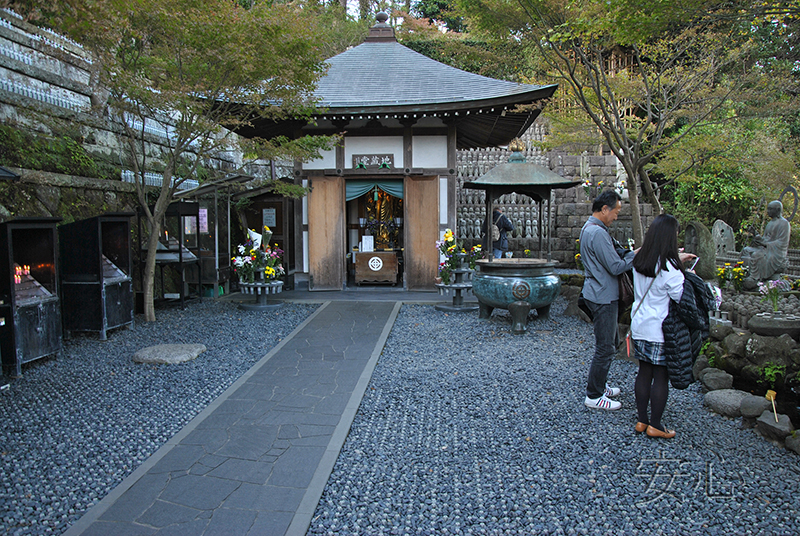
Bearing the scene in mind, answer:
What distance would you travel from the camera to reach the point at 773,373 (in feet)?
15.3

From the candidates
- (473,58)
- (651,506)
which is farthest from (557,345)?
(473,58)

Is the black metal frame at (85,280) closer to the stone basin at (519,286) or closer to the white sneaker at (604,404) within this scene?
the stone basin at (519,286)

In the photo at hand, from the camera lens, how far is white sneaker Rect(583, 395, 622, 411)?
429 cm

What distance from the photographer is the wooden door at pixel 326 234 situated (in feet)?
37.1

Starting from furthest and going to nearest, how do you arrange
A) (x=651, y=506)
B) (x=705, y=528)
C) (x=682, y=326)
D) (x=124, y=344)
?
1. (x=124, y=344)
2. (x=682, y=326)
3. (x=651, y=506)
4. (x=705, y=528)

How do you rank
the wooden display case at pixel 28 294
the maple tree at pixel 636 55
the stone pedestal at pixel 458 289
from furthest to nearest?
1. the stone pedestal at pixel 458 289
2. the maple tree at pixel 636 55
3. the wooden display case at pixel 28 294

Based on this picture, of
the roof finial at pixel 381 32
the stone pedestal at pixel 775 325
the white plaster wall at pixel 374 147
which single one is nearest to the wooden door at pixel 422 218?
the white plaster wall at pixel 374 147

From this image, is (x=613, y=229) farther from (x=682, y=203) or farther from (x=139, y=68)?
(x=139, y=68)

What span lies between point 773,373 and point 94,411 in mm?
6382

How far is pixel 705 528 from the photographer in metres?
2.70

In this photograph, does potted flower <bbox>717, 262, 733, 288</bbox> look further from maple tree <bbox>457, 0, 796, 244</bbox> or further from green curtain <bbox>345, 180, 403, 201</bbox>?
green curtain <bbox>345, 180, 403, 201</bbox>

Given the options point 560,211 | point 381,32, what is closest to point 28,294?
point 381,32

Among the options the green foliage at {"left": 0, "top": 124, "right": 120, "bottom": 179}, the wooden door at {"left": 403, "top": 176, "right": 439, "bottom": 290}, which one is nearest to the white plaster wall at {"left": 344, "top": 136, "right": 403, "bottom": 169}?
the wooden door at {"left": 403, "top": 176, "right": 439, "bottom": 290}

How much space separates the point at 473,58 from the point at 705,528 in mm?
20191
